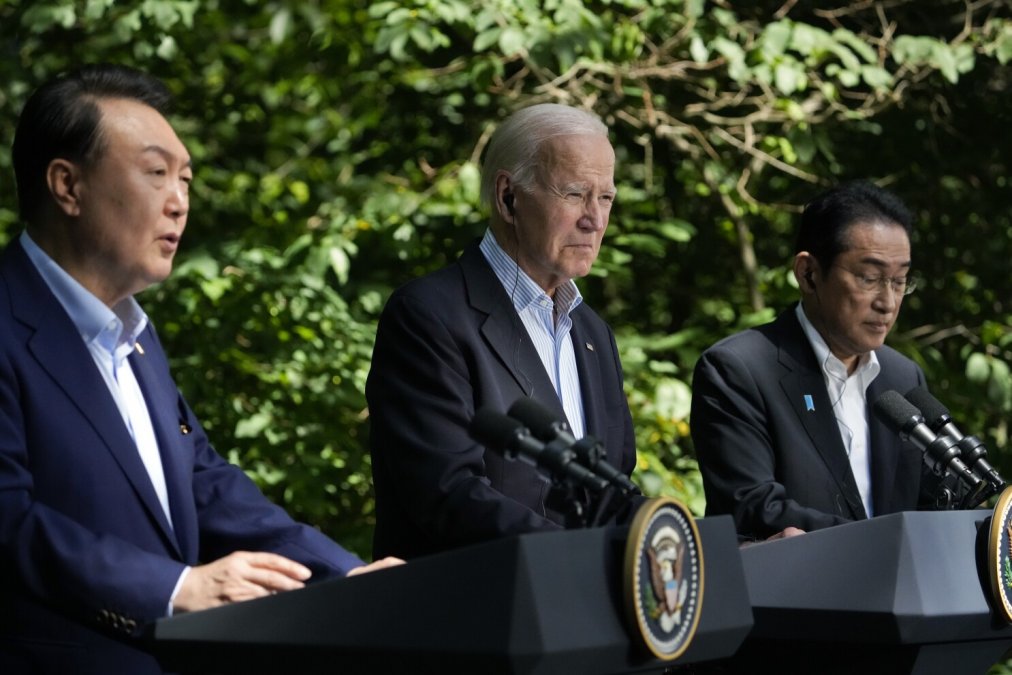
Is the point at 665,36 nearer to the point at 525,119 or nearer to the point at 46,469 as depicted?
the point at 525,119

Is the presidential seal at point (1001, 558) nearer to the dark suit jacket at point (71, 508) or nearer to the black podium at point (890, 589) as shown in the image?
the black podium at point (890, 589)

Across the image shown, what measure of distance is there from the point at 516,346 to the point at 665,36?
3.11 metres

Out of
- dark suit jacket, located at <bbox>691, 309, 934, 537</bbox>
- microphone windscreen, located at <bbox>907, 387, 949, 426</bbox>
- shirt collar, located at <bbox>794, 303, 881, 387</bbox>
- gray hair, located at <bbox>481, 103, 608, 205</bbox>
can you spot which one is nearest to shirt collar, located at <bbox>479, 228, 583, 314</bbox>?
gray hair, located at <bbox>481, 103, 608, 205</bbox>

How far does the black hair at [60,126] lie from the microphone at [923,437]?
5.42ft

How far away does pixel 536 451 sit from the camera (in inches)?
92.3

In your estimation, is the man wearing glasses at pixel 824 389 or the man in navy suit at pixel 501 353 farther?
the man wearing glasses at pixel 824 389

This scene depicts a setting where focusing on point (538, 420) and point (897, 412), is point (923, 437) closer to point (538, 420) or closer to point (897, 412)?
point (897, 412)

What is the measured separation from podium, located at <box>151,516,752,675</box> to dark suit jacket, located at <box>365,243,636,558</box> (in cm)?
60

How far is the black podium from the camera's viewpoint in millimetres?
3000

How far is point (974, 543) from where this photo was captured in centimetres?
307

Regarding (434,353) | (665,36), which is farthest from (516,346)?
(665,36)

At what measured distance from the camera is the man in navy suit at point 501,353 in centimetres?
298

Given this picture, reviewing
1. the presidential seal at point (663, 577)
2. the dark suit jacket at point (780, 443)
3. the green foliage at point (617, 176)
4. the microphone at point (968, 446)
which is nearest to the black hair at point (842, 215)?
the dark suit jacket at point (780, 443)

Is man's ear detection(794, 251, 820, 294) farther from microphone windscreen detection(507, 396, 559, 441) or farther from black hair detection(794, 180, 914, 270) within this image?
microphone windscreen detection(507, 396, 559, 441)
